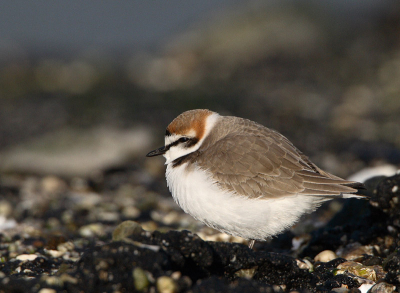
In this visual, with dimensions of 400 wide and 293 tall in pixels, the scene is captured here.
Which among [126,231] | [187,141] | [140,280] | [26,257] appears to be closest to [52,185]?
[26,257]

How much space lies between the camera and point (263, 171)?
15.5 feet

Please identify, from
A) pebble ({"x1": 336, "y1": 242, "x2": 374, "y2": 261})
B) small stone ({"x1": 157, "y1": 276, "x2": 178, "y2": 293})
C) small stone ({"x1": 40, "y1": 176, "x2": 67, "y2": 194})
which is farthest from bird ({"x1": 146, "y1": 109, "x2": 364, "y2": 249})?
small stone ({"x1": 40, "y1": 176, "x2": 67, "y2": 194})

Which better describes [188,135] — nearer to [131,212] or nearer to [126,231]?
[126,231]

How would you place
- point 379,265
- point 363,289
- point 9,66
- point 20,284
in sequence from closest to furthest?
point 20,284
point 363,289
point 379,265
point 9,66

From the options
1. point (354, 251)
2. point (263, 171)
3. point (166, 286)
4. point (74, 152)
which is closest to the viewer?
point (166, 286)

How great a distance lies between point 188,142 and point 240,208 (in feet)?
3.53

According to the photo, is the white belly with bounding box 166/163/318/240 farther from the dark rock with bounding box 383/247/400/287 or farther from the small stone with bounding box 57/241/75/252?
the small stone with bounding box 57/241/75/252

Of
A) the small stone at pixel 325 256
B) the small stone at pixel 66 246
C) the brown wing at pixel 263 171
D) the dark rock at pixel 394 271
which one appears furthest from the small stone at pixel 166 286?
the small stone at pixel 66 246

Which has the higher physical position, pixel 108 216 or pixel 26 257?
pixel 108 216

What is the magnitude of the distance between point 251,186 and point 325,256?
1093 millimetres

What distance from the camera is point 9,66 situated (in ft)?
63.4

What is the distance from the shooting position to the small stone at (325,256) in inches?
191

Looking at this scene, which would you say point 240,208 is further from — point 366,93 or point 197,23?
point 197,23

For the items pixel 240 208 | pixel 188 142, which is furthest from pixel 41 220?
pixel 240 208
